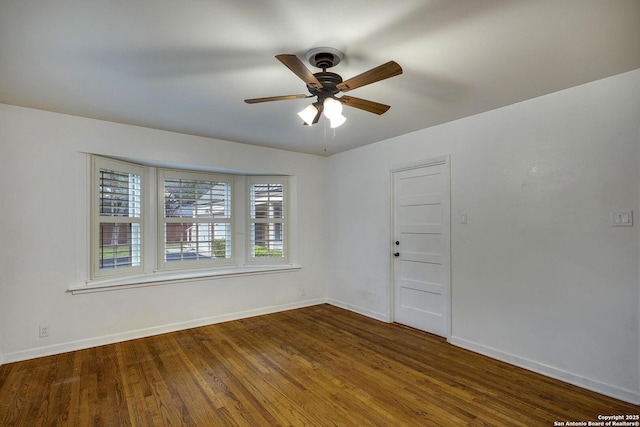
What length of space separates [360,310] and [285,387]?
222 centimetres

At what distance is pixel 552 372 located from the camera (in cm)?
272

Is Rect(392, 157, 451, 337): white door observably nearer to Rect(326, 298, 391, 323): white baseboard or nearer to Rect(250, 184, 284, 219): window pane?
Rect(326, 298, 391, 323): white baseboard

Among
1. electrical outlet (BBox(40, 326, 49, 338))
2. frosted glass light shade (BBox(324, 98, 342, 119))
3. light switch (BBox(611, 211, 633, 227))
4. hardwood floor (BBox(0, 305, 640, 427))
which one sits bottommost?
hardwood floor (BBox(0, 305, 640, 427))

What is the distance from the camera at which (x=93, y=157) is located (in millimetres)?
3502

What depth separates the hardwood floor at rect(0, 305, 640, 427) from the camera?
2199 millimetres

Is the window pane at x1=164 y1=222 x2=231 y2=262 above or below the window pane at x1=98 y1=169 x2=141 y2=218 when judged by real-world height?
below

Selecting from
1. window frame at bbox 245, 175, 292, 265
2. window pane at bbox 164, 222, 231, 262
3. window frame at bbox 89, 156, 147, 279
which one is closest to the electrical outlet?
window frame at bbox 89, 156, 147, 279

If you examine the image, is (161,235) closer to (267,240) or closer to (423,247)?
(267,240)

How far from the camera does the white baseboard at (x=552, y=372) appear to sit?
236 cm

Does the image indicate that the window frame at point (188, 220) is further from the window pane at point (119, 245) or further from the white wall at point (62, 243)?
the white wall at point (62, 243)

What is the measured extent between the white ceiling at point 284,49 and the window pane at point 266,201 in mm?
1960

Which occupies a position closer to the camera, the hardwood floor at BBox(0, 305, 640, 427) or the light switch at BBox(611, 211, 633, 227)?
the hardwood floor at BBox(0, 305, 640, 427)

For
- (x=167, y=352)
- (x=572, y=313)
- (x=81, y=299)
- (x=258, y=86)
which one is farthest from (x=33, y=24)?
(x=572, y=313)

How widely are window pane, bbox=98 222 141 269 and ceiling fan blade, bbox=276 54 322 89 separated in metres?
3.01
